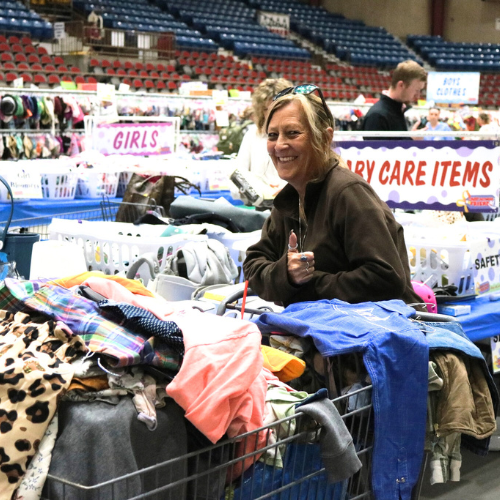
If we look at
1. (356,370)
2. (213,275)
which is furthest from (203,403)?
(213,275)

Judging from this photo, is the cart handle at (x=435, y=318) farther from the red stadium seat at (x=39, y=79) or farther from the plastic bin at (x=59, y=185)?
the red stadium seat at (x=39, y=79)

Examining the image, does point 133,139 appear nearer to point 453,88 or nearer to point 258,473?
point 258,473

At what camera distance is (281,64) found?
22359 millimetres

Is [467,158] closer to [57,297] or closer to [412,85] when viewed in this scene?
[412,85]

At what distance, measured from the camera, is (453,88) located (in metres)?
14.8

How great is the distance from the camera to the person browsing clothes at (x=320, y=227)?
2.18 m

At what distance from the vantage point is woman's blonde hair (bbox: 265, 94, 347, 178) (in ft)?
7.55

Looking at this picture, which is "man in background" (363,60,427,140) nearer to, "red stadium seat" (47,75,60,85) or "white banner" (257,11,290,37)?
"red stadium seat" (47,75,60,85)

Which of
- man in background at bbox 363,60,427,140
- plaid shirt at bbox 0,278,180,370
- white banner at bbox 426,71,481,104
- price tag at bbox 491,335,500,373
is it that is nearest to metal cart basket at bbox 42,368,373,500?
plaid shirt at bbox 0,278,180,370

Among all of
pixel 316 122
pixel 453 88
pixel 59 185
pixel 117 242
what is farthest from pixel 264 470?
pixel 453 88

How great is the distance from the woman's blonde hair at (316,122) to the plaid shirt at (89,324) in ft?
3.01

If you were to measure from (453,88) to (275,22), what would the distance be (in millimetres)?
11885

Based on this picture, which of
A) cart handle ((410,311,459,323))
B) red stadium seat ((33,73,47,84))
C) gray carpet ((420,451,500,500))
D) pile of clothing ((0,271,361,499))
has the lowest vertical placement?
gray carpet ((420,451,500,500))

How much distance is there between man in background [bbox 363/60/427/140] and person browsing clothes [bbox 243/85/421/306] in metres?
2.86
